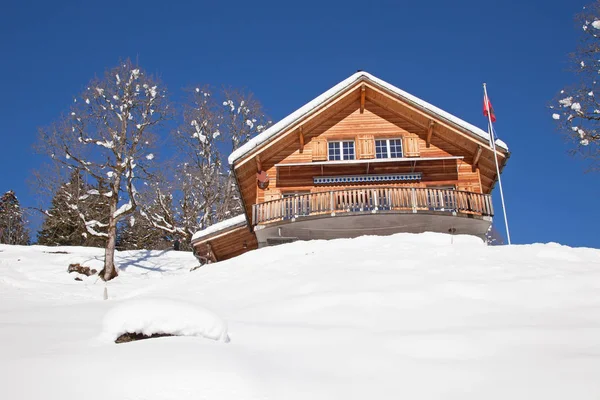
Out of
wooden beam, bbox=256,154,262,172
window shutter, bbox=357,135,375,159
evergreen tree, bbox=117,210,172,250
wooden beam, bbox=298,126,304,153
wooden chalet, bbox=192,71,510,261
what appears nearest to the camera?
wooden chalet, bbox=192,71,510,261

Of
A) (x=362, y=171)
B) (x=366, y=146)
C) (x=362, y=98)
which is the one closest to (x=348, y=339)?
(x=362, y=171)

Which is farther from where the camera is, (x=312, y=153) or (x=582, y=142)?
(x=312, y=153)

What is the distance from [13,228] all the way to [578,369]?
4344 centimetres

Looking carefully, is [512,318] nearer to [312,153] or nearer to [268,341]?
[268,341]

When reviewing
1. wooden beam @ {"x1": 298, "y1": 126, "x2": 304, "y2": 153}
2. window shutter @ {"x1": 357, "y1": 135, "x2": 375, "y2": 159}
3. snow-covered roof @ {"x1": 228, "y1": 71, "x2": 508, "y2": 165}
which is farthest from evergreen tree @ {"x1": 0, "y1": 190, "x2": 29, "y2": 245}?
window shutter @ {"x1": 357, "y1": 135, "x2": 375, "y2": 159}

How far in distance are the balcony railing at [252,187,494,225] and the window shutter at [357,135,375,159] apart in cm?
223

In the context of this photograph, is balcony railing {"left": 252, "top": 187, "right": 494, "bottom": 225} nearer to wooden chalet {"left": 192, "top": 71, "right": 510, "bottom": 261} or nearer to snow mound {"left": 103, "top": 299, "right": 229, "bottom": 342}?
wooden chalet {"left": 192, "top": 71, "right": 510, "bottom": 261}

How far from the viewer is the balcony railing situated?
1828 centimetres

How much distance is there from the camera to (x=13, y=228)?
4034cm

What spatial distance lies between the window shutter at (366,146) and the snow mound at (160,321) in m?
15.9

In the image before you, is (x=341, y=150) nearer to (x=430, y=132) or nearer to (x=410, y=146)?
(x=410, y=146)

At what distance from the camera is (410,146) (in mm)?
20906

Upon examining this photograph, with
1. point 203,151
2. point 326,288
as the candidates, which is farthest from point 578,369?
point 203,151

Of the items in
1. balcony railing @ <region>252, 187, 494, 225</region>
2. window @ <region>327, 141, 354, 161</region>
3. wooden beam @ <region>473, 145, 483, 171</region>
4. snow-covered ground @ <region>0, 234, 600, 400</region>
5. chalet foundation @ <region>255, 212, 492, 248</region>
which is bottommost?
snow-covered ground @ <region>0, 234, 600, 400</region>
